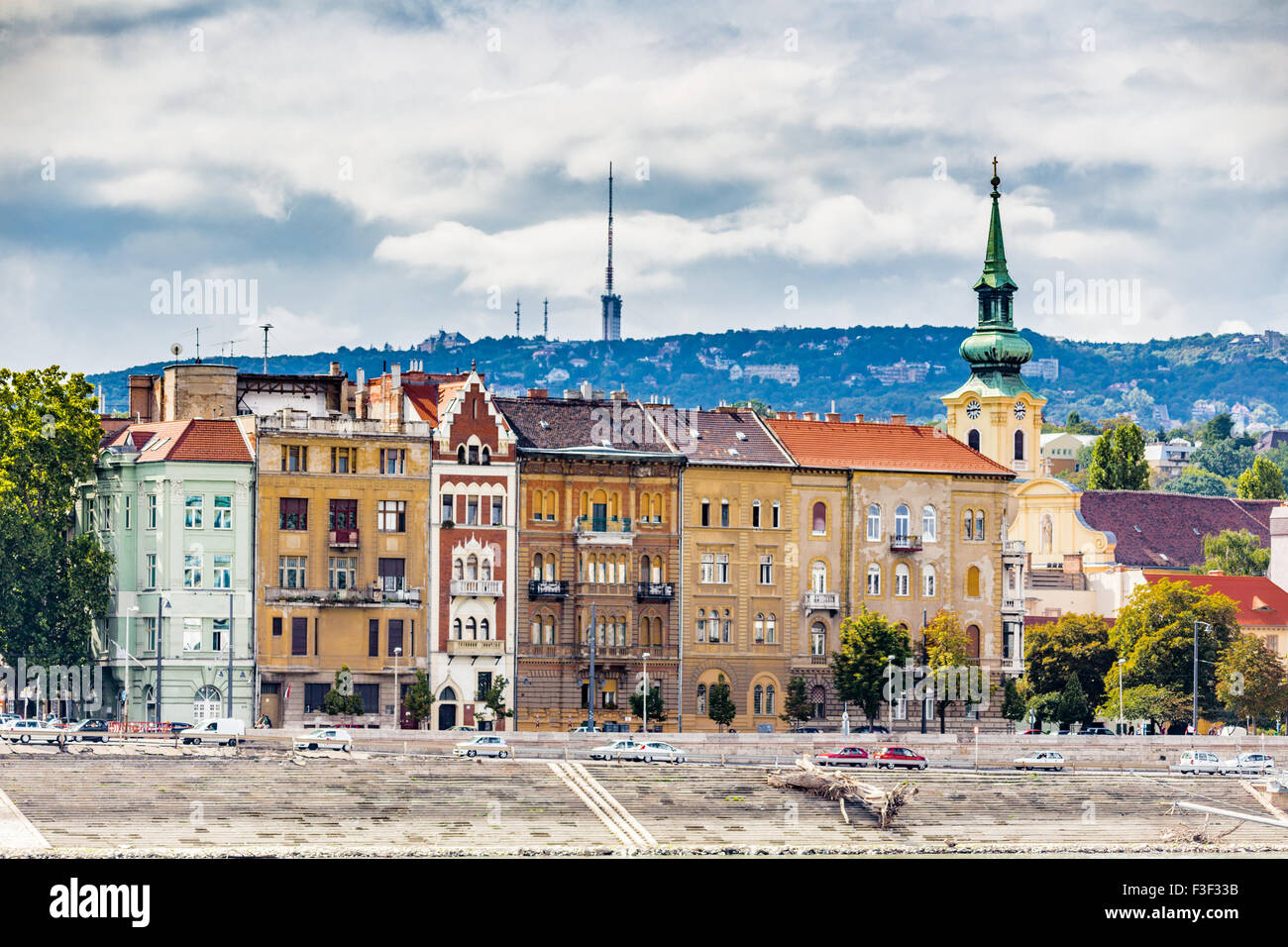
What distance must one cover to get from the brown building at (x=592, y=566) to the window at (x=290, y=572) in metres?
10.2

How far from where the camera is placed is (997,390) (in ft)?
591

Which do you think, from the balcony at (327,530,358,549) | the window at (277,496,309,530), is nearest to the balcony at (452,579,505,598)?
the balcony at (327,530,358,549)

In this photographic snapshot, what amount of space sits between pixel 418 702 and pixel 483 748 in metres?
10.7

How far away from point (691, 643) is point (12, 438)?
1243 inches

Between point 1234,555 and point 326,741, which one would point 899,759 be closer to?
point 326,741

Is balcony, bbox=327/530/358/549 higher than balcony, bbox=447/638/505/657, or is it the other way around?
balcony, bbox=327/530/358/549

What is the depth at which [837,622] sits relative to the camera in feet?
436

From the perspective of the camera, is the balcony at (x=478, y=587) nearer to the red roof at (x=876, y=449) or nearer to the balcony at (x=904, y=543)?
the red roof at (x=876, y=449)

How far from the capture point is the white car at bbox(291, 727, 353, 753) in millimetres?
110812

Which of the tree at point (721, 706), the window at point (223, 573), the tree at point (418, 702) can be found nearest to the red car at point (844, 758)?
the tree at point (721, 706)

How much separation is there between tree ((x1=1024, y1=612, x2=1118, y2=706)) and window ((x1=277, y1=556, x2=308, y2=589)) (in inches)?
1623

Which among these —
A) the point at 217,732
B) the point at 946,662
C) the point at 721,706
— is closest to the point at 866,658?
the point at 946,662

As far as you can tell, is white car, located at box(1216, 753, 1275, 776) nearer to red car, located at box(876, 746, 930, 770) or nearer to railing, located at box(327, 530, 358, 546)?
red car, located at box(876, 746, 930, 770)

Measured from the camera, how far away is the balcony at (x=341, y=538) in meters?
123
